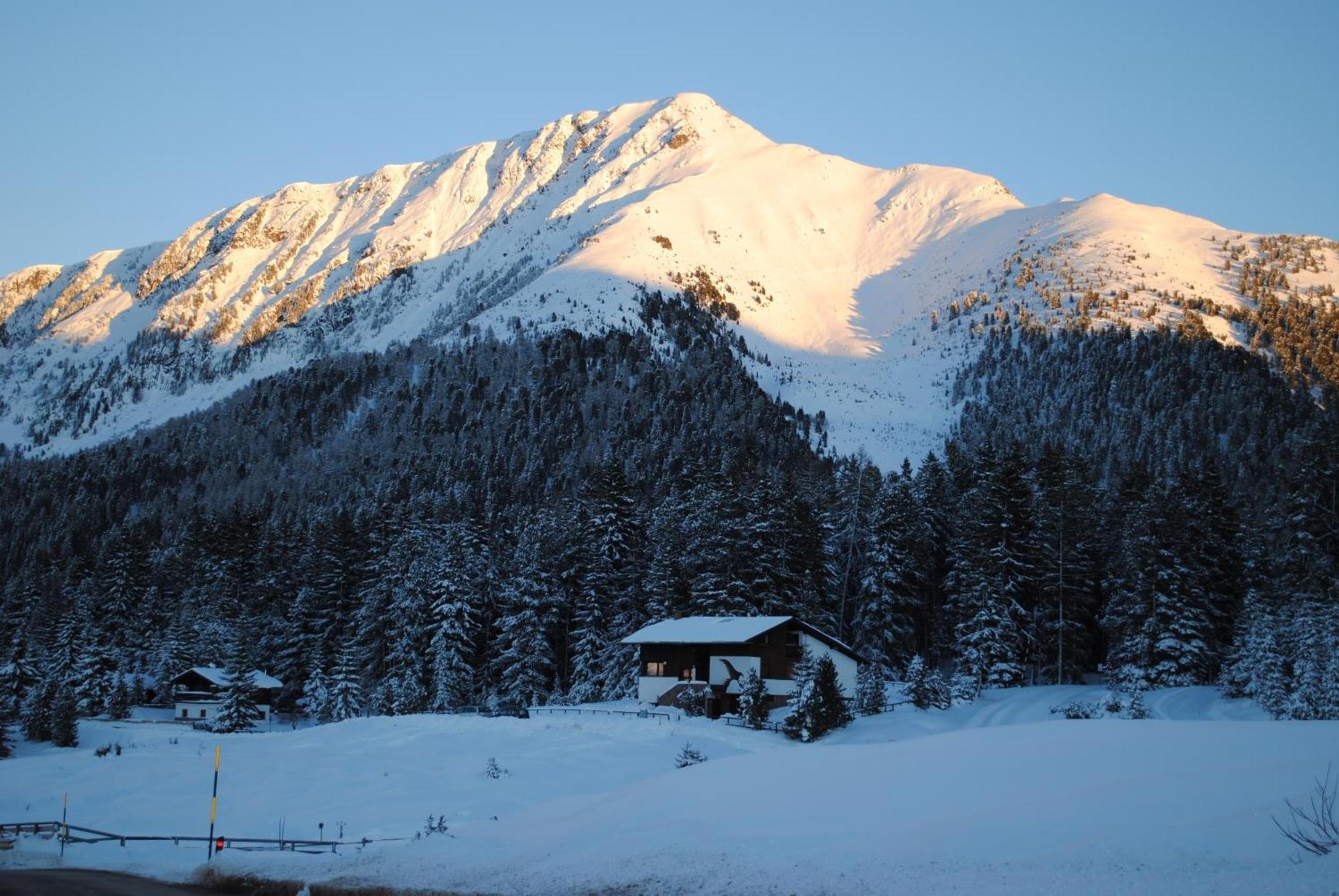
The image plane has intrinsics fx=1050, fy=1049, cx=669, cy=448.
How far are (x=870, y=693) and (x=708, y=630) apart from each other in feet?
30.8

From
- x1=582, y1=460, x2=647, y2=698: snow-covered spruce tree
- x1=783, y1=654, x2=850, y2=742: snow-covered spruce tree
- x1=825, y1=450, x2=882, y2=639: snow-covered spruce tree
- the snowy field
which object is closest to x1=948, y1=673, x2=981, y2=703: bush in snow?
x1=783, y1=654, x2=850, y2=742: snow-covered spruce tree

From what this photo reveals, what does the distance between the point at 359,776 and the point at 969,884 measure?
95.1ft

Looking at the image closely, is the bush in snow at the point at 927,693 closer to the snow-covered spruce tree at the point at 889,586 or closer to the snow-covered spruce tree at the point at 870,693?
the snow-covered spruce tree at the point at 870,693

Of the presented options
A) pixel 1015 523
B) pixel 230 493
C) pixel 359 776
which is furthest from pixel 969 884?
pixel 230 493

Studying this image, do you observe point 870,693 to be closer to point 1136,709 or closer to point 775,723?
point 775,723

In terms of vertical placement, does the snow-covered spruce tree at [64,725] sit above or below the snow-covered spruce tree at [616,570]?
below

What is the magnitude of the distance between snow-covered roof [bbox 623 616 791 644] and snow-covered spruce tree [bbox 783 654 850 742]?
263 inches

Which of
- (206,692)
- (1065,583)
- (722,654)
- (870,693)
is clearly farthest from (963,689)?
(206,692)

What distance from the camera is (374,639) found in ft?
240

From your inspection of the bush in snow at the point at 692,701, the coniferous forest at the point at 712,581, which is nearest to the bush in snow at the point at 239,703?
the coniferous forest at the point at 712,581

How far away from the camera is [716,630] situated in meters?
56.3

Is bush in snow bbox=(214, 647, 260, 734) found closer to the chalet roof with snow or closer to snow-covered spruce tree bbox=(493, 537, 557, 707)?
snow-covered spruce tree bbox=(493, 537, 557, 707)

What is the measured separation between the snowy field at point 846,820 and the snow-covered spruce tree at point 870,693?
20.1 m

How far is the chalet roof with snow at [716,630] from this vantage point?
54969 mm
